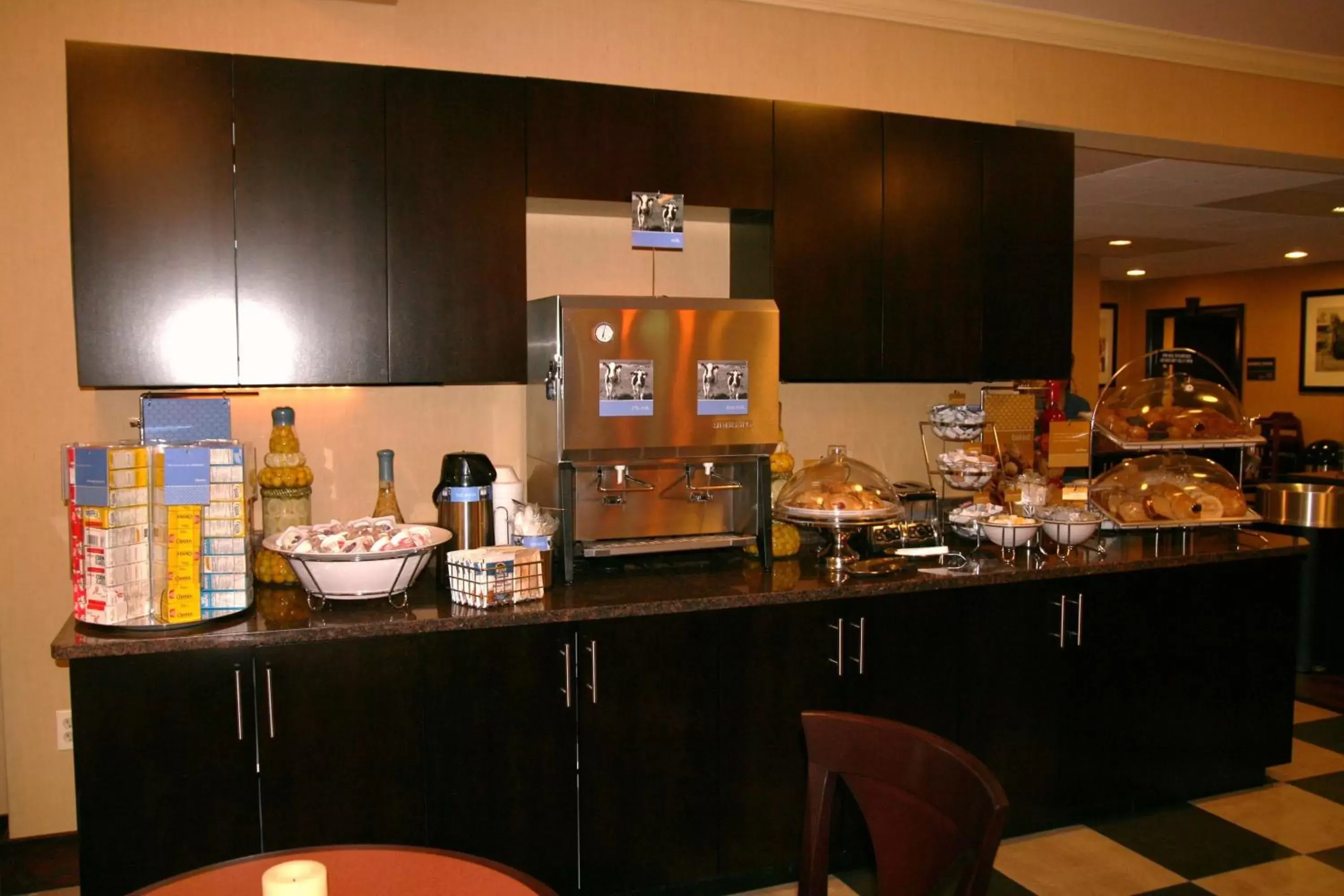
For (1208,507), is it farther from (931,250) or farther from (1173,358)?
(931,250)

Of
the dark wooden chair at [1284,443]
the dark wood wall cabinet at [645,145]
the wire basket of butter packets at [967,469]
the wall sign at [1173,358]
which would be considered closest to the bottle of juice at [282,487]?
the dark wood wall cabinet at [645,145]

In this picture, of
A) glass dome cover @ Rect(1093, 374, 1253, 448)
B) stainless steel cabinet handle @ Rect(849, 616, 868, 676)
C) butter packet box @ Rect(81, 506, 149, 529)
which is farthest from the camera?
glass dome cover @ Rect(1093, 374, 1253, 448)

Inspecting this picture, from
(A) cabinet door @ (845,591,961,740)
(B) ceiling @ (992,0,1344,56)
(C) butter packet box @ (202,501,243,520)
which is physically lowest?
(A) cabinet door @ (845,591,961,740)

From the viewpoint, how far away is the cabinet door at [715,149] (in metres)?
3.18

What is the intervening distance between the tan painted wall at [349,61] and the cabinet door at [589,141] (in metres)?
0.32

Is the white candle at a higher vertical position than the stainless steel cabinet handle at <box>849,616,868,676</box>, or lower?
higher

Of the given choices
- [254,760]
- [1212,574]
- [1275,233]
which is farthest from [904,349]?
[1275,233]

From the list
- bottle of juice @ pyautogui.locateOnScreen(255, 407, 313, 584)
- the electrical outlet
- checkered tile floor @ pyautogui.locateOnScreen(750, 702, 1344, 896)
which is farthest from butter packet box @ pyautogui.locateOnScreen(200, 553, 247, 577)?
checkered tile floor @ pyautogui.locateOnScreen(750, 702, 1344, 896)

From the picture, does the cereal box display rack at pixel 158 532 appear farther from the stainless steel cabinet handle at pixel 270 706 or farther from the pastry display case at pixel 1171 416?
the pastry display case at pixel 1171 416

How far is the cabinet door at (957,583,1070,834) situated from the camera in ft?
10.2

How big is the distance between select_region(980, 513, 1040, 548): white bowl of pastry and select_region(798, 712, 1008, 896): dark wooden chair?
1.79 meters

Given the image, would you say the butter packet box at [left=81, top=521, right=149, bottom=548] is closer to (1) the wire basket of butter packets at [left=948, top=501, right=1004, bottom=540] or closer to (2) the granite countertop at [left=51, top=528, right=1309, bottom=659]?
(2) the granite countertop at [left=51, top=528, right=1309, bottom=659]

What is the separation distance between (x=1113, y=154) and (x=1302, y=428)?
23.4 feet

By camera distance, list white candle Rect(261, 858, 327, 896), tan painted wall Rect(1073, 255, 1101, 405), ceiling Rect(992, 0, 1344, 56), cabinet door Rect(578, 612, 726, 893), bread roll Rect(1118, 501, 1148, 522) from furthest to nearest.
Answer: tan painted wall Rect(1073, 255, 1101, 405) → ceiling Rect(992, 0, 1344, 56) → bread roll Rect(1118, 501, 1148, 522) → cabinet door Rect(578, 612, 726, 893) → white candle Rect(261, 858, 327, 896)
